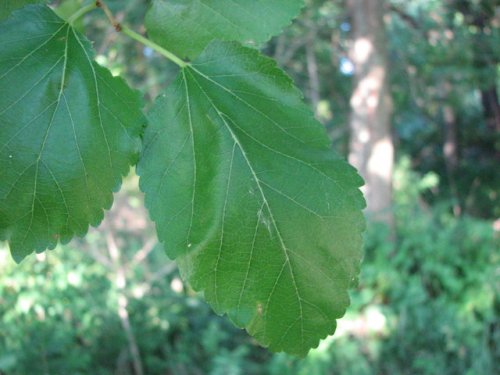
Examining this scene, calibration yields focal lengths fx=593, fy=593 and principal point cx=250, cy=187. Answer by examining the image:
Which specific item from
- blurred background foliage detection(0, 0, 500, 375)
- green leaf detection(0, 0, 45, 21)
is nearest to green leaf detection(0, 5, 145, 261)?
green leaf detection(0, 0, 45, 21)

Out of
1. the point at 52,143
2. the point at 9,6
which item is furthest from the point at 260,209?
the point at 9,6

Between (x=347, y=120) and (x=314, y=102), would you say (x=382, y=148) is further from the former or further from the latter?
(x=347, y=120)

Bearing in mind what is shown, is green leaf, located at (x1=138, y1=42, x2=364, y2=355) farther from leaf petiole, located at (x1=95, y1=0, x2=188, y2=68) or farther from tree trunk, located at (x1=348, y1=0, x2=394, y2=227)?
tree trunk, located at (x1=348, y1=0, x2=394, y2=227)

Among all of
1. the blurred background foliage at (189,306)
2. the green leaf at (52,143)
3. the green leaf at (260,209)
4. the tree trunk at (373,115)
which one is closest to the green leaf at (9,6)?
the green leaf at (52,143)

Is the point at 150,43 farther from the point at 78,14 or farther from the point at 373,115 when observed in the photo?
the point at 373,115

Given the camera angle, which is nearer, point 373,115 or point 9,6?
point 9,6

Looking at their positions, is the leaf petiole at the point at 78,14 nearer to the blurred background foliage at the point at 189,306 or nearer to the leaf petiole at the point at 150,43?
the leaf petiole at the point at 150,43
